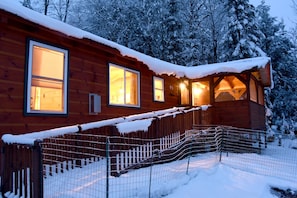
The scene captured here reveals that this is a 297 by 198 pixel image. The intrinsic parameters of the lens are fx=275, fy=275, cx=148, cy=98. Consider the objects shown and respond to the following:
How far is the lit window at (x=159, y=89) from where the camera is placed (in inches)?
412

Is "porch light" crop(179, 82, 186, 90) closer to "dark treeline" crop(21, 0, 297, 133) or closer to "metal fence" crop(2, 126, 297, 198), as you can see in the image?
"metal fence" crop(2, 126, 297, 198)

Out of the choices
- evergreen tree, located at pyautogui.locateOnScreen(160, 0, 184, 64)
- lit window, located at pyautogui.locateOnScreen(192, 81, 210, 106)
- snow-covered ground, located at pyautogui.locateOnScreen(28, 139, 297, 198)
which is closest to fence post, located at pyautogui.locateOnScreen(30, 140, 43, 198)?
snow-covered ground, located at pyautogui.locateOnScreen(28, 139, 297, 198)

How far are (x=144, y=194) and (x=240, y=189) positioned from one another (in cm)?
191

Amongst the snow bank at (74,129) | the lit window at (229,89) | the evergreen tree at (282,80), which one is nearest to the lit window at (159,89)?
the lit window at (229,89)

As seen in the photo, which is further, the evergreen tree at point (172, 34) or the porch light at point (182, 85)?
the evergreen tree at point (172, 34)

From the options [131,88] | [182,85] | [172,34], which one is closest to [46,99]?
[131,88]

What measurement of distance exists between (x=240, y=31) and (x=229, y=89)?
7738 millimetres

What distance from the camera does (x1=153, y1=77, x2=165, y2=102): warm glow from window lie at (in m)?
10.4

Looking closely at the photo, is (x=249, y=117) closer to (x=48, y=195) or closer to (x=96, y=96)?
(x=96, y=96)

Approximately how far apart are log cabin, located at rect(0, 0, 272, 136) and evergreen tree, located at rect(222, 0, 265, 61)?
25.7ft

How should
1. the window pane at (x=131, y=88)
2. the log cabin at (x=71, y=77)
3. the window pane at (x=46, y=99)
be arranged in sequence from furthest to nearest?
the window pane at (x=131, y=88), the window pane at (x=46, y=99), the log cabin at (x=71, y=77)

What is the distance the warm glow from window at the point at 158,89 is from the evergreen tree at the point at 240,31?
Result: 910cm

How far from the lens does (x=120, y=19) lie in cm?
2056

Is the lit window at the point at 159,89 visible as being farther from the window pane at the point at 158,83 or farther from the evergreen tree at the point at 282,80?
the evergreen tree at the point at 282,80
